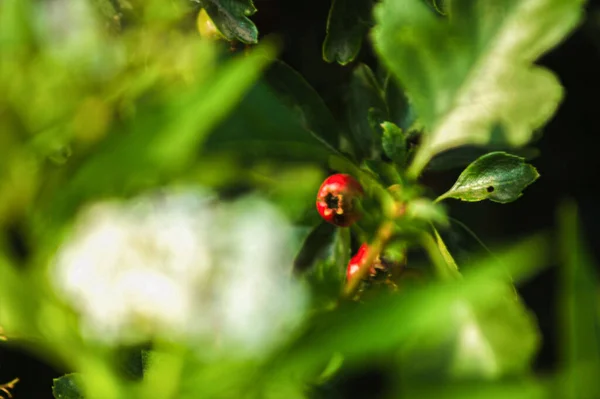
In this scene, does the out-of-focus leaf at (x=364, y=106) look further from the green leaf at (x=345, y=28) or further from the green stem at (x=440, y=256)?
the green stem at (x=440, y=256)

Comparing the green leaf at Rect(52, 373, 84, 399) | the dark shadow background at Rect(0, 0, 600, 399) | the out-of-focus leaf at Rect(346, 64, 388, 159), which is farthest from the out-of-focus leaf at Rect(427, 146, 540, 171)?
the green leaf at Rect(52, 373, 84, 399)

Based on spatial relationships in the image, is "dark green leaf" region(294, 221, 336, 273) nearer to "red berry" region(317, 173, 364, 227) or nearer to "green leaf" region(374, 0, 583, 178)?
"red berry" region(317, 173, 364, 227)

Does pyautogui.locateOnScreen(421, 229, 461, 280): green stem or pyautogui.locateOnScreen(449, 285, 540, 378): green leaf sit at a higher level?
pyautogui.locateOnScreen(449, 285, 540, 378): green leaf

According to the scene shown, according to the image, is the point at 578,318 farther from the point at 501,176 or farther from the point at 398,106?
the point at 398,106

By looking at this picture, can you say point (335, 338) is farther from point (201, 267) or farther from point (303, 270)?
point (303, 270)

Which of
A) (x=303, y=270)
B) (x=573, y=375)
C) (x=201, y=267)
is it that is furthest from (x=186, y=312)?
(x=303, y=270)

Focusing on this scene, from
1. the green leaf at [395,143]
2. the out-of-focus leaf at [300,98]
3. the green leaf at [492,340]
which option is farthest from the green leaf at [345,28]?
the green leaf at [492,340]
